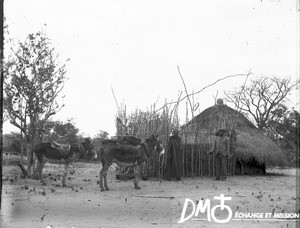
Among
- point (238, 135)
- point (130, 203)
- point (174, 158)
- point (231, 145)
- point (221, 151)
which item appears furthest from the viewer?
point (238, 135)

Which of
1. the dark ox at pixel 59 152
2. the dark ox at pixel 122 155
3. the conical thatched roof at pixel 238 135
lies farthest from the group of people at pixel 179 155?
the dark ox at pixel 59 152

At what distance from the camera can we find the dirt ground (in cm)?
736

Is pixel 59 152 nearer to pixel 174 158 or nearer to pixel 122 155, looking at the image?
pixel 122 155

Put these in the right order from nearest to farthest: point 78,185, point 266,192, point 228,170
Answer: point 266,192
point 78,185
point 228,170

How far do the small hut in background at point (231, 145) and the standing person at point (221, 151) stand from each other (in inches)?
31.3

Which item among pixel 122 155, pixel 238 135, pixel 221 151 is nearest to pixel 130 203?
pixel 122 155

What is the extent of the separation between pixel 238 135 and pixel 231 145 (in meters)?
1.35

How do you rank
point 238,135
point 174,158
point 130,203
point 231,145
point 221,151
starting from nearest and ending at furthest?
point 130,203 < point 174,158 < point 221,151 < point 231,145 < point 238,135

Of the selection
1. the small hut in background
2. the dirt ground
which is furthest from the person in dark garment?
the small hut in background

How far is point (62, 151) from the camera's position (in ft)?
40.9

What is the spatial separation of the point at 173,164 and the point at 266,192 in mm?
3631

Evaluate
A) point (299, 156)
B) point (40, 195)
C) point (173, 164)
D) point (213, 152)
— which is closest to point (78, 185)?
point (40, 195)

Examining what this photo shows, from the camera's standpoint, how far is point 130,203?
9.55m

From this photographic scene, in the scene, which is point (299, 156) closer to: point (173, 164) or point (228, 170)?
point (173, 164)
